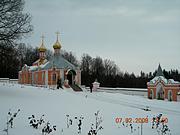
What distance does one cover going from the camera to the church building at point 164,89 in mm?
30814

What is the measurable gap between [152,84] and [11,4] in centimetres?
2141

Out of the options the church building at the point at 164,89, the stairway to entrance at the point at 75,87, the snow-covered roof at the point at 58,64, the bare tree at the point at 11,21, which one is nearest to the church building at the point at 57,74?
the snow-covered roof at the point at 58,64

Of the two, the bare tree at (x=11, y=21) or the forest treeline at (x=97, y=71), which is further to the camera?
the forest treeline at (x=97, y=71)

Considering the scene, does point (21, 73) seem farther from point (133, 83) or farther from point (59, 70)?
point (133, 83)

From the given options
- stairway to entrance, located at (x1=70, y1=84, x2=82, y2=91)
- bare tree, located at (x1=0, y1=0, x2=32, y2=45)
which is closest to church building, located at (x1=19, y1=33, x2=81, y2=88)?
stairway to entrance, located at (x1=70, y1=84, x2=82, y2=91)

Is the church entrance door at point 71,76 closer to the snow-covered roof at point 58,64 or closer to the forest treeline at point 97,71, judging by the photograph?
the snow-covered roof at point 58,64

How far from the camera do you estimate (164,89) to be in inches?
1261

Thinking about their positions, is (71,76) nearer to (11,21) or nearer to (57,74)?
(57,74)

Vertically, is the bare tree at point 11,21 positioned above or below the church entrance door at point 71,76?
above

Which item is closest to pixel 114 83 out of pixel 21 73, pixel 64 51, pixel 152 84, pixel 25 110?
pixel 21 73

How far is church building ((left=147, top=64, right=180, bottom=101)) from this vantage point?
30.8 meters

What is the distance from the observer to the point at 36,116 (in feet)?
33.3

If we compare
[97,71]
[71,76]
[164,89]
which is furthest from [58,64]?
[97,71]

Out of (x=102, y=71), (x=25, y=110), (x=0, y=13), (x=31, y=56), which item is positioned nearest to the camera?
(x=25, y=110)
